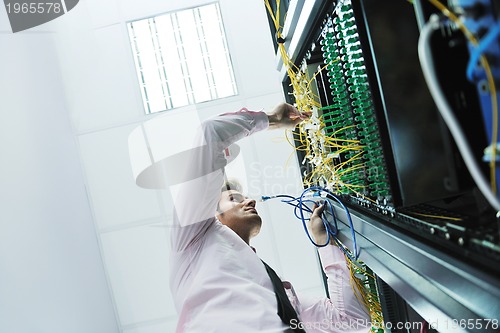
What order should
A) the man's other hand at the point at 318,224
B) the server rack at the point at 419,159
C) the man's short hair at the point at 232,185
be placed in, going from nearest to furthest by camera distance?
1. the server rack at the point at 419,159
2. the man's other hand at the point at 318,224
3. the man's short hair at the point at 232,185

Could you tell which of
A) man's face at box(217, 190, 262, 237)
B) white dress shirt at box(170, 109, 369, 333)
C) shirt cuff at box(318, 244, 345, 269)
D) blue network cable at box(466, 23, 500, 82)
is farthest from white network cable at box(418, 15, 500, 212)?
man's face at box(217, 190, 262, 237)

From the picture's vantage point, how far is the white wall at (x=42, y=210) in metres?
2.17

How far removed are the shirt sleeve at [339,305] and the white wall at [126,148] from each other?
1462 millimetres

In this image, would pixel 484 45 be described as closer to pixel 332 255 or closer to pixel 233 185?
pixel 332 255

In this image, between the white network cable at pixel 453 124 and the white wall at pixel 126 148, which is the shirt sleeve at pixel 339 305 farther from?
the white wall at pixel 126 148

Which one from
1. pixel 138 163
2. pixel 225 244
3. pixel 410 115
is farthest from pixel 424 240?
pixel 138 163

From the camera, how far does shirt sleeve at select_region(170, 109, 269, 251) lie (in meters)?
1.37

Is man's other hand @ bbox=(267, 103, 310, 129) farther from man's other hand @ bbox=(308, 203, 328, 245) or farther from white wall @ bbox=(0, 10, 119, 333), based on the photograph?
white wall @ bbox=(0, 10, 119, 333)

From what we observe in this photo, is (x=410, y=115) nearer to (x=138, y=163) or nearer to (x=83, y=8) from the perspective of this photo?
(x=138, y=163)

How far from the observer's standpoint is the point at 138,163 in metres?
3.10

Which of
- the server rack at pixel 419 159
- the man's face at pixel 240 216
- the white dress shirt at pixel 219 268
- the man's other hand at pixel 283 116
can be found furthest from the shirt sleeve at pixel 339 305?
the server rack at pixel 419 159

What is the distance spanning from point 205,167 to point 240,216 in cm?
51

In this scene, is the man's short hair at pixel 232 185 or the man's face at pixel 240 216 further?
the man's short hair at pixel 232 185

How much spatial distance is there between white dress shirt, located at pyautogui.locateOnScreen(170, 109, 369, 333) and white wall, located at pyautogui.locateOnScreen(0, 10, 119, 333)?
1.03 m
